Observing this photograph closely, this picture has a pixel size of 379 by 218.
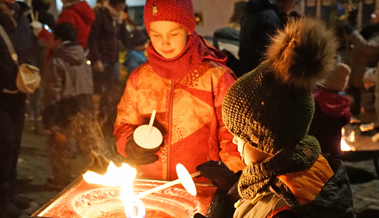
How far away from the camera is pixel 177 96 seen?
8.64ft

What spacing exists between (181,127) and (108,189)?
0.79m

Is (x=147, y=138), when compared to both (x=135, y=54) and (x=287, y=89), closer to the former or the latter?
(x=287, y=89)

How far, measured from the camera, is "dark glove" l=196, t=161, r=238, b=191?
1.94 metres

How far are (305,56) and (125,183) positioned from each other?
2.98 feet

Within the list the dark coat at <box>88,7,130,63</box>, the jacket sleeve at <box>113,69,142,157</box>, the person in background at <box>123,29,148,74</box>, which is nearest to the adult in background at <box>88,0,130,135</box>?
the dark coat at <box>88,7,130,63</box>

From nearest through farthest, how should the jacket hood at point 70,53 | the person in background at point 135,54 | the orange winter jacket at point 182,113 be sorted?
1. the orange winter jacket at point 182,113
2. the jacket hood at point 70,53
3. the person in background at point 135,54

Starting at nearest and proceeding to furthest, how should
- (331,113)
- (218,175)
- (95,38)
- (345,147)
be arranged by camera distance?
(218,175) → (331,113) → (345,147) → (95,38)

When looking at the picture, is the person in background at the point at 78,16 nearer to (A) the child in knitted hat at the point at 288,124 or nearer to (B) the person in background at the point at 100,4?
(B) the person in background at the point at 100,4

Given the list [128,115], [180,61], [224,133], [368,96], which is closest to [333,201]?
[224,133]

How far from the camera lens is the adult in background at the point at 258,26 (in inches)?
184

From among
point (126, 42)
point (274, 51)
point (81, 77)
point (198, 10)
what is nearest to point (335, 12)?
point (198, 10)

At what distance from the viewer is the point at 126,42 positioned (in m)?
7.90

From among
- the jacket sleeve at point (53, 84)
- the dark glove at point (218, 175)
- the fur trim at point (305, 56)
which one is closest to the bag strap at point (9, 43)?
the jacket sleeve at point (53, 84)

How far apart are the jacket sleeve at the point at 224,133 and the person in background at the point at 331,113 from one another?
1.97m
